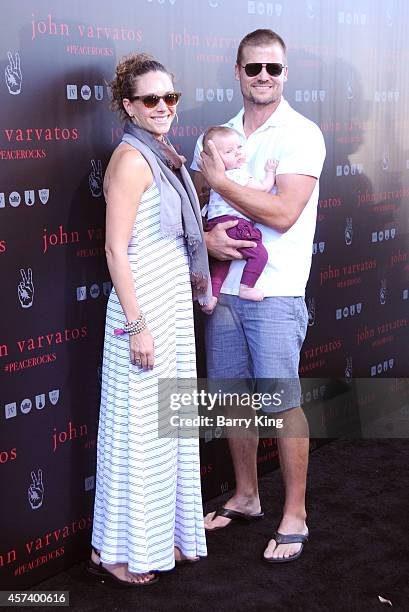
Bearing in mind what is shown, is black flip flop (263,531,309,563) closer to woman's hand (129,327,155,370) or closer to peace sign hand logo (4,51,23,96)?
woman's hand (129,327,155,370)

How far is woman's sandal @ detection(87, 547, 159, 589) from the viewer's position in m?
3.40

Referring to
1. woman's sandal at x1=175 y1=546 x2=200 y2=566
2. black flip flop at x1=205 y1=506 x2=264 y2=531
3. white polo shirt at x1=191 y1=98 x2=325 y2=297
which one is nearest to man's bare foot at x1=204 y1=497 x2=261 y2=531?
black flip flop at x1=205 y1=506 x2=264 y2=531

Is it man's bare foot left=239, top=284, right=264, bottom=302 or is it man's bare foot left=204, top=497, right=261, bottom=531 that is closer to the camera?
man's bare foot left=239, top=284, right=264, bottom=302

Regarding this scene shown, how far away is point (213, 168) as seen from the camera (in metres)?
3.45

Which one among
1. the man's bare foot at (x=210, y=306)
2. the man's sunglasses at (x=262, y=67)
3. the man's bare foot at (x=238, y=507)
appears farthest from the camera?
the man's bare foot at (x=238, y=507)

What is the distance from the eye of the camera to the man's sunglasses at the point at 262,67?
348cm

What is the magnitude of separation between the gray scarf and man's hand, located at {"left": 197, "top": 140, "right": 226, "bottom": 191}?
132 mm

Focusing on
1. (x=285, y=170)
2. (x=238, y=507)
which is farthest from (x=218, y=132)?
(x=238, y=507)

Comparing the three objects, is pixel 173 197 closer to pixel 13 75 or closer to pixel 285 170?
pixel 285 170

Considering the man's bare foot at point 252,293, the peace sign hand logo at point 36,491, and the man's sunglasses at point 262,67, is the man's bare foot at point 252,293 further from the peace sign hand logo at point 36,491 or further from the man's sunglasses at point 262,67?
the peace sign hand logo at point 36,491

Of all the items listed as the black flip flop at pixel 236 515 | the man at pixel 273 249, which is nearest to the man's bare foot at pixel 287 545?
the man at pixel 273 249

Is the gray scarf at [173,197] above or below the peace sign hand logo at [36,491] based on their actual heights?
above

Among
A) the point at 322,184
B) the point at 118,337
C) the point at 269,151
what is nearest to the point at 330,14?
the point at 322,184

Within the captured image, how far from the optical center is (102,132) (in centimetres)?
346
